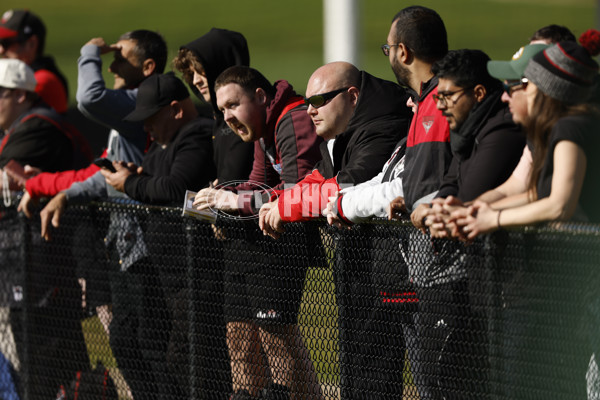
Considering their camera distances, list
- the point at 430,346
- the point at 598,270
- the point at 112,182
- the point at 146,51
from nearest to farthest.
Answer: the point at 598,270 → the point at 430,346 → the point at 112,182 → the point at 146,51

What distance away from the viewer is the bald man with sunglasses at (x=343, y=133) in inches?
→ 166

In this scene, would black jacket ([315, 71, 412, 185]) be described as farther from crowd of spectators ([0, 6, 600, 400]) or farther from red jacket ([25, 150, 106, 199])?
red jacket ([25, 150, 106, 199])

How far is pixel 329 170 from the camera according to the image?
4441 millimetres

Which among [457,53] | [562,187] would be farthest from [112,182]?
[562,187]

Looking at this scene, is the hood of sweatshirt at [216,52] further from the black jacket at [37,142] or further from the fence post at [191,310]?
the black jacket at [37,142]

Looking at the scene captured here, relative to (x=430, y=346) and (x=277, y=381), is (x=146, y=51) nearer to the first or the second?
(x=277, y=381)

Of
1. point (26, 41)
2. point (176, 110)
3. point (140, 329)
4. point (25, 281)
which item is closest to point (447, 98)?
point (176, 110)

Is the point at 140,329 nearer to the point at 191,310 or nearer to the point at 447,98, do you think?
the point at 191,310

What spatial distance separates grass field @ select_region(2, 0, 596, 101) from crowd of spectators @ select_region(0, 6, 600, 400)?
35389 mm

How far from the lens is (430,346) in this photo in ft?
12.7

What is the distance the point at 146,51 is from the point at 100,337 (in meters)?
1.79

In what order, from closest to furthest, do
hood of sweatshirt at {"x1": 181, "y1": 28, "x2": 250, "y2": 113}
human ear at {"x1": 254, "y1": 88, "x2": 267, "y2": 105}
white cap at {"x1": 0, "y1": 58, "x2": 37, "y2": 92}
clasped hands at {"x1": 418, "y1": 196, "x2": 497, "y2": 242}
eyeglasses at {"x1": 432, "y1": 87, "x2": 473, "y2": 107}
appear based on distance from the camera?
clasped hands at {"x1": 418, "y1": 196, "x2": 497, "y2": 242} < eyeglasses at {"x1": 432, "y1": 87, "x2": 473, "y2": 107} < human ear at {"x1": 254, "y1": 88, "x2": 267, "y2": 105} < hood of sweatshirt at {"x1": 181, "y1": 28, "x2": 250, "y2": 113} < white cap at {"x1": 0, "y1": 58, "x2": 37, "y2": 92}

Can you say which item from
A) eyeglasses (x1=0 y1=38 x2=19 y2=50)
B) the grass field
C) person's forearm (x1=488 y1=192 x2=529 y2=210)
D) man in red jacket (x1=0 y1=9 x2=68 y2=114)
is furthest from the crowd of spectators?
the grass field

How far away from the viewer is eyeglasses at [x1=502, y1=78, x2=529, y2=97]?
3738 mm
